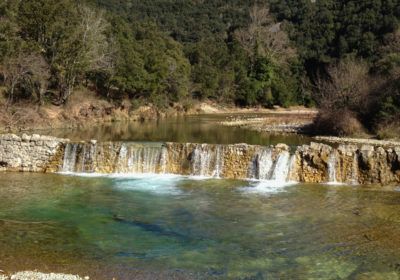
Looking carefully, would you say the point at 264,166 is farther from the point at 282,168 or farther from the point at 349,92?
the point at 349,92

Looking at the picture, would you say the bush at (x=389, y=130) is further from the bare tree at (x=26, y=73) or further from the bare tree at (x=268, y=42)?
the bare tree at (x=268, y=42)

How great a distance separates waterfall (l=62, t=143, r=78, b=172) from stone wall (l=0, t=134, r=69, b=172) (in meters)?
0.22

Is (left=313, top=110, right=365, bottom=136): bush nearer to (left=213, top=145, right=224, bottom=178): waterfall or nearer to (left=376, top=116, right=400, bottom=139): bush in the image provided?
(left=376, top=116, right=400, bottom=139): bush

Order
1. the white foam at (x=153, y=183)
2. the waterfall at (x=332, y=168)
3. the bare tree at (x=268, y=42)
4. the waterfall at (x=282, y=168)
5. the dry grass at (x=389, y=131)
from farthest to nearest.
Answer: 1. the bare tree at (x=268, y=42)
2. the dry grass at (x=389, y=131)
3. the waterfall at (x=282, y=168)
4. the waterfall at (x=332, y=168)
5. the white foam at (x=153, y=183)

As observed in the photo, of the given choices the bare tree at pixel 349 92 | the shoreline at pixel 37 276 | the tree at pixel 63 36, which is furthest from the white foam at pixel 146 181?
the tree at pixel 63 36

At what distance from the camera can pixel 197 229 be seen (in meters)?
13.2

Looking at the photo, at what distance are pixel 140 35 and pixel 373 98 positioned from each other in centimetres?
3274

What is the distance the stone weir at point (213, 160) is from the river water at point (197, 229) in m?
1.09

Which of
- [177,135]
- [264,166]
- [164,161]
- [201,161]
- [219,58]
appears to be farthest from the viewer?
[219,58]

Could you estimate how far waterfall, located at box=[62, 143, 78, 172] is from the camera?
21.5 m

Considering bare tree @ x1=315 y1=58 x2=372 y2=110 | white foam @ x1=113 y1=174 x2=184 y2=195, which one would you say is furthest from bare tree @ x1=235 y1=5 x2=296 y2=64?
white foam @ x1=113 y1=174 x2=184 y2=195

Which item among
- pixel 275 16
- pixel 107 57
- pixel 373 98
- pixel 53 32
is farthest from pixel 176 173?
pixel 275 16

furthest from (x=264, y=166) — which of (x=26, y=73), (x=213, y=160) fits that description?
(x=26, y=73)

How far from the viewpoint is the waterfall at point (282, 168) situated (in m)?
20.1
